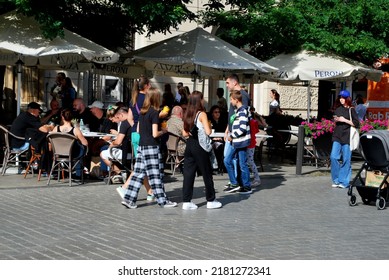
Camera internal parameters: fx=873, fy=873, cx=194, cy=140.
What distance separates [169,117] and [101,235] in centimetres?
686

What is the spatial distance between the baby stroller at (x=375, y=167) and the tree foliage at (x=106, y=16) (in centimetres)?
492

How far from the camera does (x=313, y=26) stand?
66.9 ft

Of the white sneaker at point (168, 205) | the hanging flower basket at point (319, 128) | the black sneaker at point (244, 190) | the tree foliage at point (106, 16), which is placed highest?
the tree foliage at point (106, 16)

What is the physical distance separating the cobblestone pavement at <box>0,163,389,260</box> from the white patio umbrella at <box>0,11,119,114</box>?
2179 millimetres

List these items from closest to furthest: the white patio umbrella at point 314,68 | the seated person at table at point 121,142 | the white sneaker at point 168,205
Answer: the white sneaker at point 168,205
the seated person at table at point 121,142
the white patio umbrella at point 314,68

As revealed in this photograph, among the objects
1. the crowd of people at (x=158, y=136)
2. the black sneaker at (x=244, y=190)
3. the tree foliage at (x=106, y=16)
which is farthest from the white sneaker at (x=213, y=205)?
the tree foliage at (x=106, y=16)

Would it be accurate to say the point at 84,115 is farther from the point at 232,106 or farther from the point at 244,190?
the point at 244,190

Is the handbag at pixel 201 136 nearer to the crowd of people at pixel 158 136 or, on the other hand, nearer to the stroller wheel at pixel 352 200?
the crowd of people at pixel 158 136

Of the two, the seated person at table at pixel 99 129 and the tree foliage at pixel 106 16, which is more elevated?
the tree foliage at pixel 106 16

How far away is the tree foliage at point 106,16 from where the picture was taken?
14914 mm

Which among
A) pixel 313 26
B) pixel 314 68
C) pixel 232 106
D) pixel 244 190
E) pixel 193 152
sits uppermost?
pixel 313 26

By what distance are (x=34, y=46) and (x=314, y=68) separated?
6.79 meters

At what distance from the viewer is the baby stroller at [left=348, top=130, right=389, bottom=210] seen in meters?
12.4

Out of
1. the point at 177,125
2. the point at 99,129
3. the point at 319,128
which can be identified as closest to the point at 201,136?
the point at 177,125
